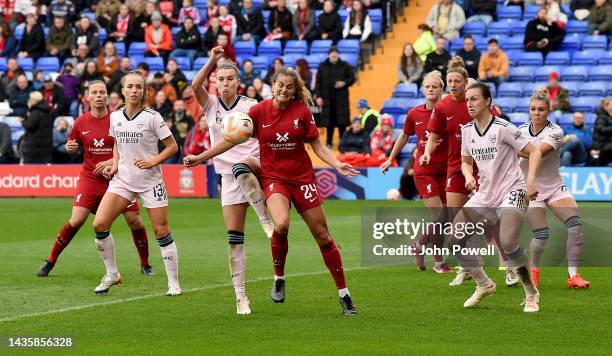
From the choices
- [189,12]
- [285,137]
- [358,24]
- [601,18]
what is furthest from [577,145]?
[285,137]

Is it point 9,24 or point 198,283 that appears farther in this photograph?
point 9,24

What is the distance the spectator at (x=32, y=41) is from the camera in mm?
33250

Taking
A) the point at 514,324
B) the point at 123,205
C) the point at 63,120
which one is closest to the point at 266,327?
the point at 514,324

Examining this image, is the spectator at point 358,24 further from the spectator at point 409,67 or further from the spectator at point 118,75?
the spectator at point 118,75

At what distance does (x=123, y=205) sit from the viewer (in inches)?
488

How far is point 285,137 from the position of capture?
10.8m

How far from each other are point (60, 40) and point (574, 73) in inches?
550

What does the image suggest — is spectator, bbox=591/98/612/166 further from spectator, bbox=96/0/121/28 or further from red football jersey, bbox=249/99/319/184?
red football jersey, bbox=249/99/319/184

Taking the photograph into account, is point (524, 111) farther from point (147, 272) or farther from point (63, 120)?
point (147, 272)

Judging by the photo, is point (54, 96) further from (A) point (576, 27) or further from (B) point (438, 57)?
(A) point (576, 27)

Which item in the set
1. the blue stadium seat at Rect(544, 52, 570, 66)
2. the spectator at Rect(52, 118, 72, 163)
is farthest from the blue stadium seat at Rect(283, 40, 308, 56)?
the blue stadium seat at Rect(544, 52, 570, 66)

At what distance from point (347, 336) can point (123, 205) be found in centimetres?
367

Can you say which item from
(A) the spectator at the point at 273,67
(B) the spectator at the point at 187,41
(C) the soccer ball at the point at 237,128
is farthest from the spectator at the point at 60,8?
(C) the soccer ball at the point at 237,128

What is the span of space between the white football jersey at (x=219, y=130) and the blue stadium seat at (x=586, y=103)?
16613 mm
